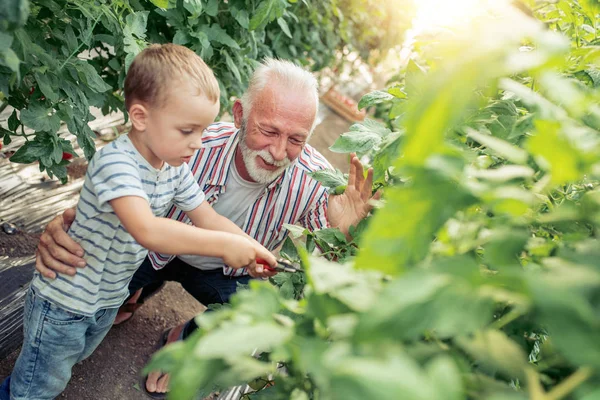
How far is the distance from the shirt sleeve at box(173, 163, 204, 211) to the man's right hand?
37cm

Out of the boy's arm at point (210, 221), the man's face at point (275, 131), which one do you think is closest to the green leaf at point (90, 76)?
the boy's arm at point (210, 221)

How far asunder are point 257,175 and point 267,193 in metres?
0.13

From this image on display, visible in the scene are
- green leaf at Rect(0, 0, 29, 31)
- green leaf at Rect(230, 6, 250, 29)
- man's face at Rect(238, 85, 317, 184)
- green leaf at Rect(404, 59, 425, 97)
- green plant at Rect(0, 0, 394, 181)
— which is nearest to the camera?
green leaf at Rect(0, 0, 29, 31)

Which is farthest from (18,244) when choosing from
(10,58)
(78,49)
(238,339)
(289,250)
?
(238,339)

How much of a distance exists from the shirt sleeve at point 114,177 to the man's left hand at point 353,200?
68 cm

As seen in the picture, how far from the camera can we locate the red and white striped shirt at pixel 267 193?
93.6 inches

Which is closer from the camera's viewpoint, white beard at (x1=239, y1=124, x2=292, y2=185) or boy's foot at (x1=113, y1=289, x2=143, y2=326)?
white beard at (x1=239, y1=124, x2=292, y2=185)

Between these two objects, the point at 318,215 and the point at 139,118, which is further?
the point at 318,215

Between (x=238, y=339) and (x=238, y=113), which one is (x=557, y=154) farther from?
(x=238, y=113)

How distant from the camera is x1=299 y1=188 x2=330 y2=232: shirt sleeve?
2355 mm

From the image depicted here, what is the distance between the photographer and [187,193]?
1.79 metres

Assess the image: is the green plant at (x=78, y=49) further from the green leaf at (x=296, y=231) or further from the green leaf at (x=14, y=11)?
the green leaf at (x=296, y=231)

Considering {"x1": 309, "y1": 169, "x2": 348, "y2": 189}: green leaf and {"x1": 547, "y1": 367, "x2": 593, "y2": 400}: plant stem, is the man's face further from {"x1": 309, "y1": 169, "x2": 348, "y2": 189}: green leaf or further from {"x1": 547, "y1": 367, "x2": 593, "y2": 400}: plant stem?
{"x1": 547, "y1": 367, "x2": 593, "y2": 400}: plant stem

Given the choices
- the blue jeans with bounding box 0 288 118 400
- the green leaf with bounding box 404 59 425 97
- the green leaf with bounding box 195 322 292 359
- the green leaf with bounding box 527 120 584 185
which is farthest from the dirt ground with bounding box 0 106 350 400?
the green leaf with bounding box 527 120 584 185
